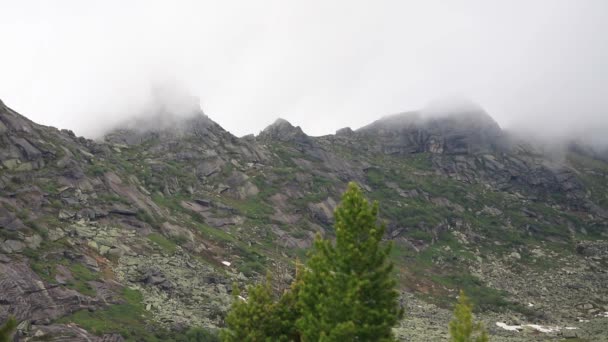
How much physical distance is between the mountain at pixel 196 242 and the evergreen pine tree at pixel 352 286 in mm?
8606

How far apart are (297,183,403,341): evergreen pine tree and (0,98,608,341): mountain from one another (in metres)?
8.61

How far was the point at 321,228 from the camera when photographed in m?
158

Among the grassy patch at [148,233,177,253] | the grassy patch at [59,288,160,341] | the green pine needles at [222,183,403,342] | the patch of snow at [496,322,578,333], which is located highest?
the green pine needles at [222,183,403,342]

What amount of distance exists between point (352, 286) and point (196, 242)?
309ft

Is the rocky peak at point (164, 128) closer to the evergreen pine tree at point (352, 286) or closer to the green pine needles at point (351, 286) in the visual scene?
the green pine needles at point (351, 286)

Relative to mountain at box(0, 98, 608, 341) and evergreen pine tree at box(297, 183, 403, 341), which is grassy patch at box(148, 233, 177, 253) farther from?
evergreen pine tree at box(297, 183, 403, 341)

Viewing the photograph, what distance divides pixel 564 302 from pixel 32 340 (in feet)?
420

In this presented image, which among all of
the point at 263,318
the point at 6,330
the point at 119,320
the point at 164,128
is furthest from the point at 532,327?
the point at 164,128

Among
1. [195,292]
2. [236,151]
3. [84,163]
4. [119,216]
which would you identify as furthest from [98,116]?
[195,292]

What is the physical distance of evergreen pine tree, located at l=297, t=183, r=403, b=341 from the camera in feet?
84.8

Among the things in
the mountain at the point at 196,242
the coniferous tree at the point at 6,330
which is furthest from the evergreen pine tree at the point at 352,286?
the coniferous tree at the point at 6,330

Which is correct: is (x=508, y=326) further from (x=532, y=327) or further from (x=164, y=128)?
(x=164, y=128)

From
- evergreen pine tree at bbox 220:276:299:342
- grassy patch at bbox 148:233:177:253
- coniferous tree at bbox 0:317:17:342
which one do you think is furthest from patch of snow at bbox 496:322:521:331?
coniferous tree at bbox 0:317:17:342

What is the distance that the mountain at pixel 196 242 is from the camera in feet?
236
